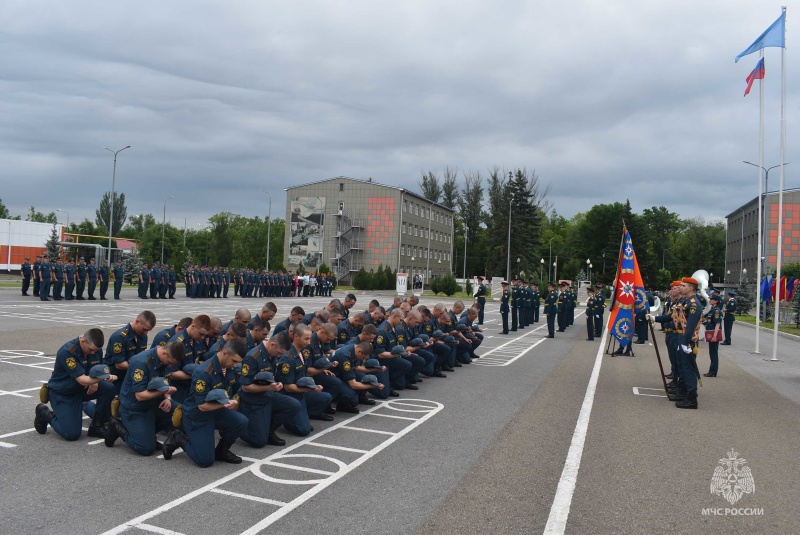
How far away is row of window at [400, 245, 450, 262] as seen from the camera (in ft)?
285

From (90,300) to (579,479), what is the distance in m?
31.2

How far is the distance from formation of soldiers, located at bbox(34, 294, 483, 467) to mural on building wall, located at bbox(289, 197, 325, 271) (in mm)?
74293

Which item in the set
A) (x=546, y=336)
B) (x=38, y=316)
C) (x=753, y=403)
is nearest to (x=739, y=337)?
(x=546, y=336)

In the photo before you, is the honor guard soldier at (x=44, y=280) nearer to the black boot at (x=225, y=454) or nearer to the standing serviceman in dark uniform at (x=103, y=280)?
the standing serviceman in dark uniform at (x=103, y=280)

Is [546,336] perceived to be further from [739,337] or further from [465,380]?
[465,380]

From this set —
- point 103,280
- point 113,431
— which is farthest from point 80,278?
point 113,431

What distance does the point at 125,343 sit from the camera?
848cm

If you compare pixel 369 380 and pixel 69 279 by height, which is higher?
pixel 69 279

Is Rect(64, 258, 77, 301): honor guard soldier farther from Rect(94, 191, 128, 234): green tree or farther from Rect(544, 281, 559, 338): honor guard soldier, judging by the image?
Rect(94, 191, 128, 234): green tree

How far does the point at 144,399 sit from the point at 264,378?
1.27 meters

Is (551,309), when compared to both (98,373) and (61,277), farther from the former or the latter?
(61,277)

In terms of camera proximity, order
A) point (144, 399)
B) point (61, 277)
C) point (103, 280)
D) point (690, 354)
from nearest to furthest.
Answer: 1. point (144, 399)
2. point (690, 354)
3. point (61, 277)
4. point (103, 280)

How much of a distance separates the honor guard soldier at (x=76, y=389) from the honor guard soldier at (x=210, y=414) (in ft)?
3.71

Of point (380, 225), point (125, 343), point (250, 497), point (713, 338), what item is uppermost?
point (380, 225)
